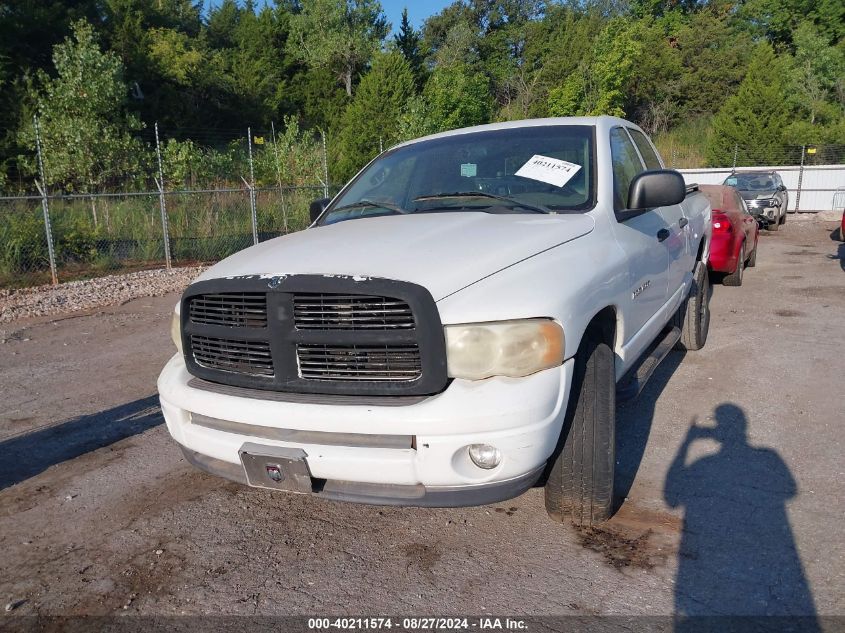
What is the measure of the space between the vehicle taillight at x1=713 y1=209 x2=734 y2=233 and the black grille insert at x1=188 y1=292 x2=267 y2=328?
7491 millimetres

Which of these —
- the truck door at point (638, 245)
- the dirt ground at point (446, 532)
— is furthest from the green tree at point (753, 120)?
the dirt ground at point (446, 532)

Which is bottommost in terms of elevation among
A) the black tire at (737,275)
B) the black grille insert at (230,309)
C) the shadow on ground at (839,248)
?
the shadow on ground at (839,248)

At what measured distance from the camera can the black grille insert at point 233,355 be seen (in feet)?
8.89

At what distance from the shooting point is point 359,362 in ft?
8.32

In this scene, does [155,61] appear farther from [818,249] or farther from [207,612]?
[207,612]

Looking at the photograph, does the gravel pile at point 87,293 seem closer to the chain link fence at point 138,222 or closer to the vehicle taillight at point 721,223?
the chain link fence at point 138,222

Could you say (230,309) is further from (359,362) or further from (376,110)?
(376,110)

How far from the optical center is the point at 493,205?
137 inches

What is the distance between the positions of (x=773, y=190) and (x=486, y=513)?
18.9m

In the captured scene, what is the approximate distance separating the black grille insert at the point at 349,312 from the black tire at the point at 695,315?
3.79 m

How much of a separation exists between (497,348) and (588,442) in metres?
0.69

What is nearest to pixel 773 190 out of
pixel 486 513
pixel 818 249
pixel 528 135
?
pixel 818 249

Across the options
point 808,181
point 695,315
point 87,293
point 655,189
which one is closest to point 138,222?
point 87,293

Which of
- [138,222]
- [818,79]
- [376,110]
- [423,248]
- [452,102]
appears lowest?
[138,222]
